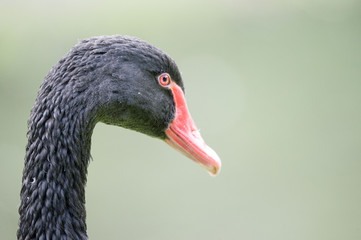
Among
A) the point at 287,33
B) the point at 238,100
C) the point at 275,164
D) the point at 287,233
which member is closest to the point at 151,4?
the point at 287,33

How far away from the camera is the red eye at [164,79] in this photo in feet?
9.20

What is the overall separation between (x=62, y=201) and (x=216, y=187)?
284 centimetres

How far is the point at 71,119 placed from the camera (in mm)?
2480

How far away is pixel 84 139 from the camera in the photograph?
2566 millimetres

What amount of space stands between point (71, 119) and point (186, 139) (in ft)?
2.19

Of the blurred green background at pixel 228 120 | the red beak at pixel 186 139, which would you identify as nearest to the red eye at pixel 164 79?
the red beak at pixel 186 139

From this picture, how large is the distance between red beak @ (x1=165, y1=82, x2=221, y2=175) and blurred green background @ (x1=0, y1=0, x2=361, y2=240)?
1861 mm

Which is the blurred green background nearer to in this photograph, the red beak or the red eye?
the red beak

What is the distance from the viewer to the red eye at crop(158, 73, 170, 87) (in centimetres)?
280

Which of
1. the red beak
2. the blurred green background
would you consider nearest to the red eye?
the red beak

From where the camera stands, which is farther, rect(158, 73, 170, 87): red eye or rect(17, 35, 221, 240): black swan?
rect(158, 73, 170, 87): red eye

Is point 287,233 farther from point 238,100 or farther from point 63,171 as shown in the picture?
point 63,171

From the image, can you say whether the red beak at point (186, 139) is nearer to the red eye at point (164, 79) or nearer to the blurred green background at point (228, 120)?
the red eye at point (164, 79)

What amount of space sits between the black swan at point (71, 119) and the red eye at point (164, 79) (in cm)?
10
